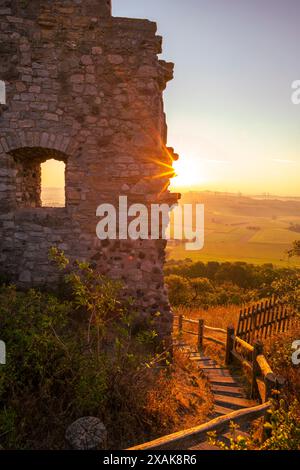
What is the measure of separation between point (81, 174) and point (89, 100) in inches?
57.8

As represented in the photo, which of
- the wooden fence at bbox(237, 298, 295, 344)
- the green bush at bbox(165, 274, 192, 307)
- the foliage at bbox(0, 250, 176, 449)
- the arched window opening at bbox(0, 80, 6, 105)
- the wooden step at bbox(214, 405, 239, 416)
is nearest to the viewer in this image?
the foliage at bbox(0, 250, 176, 449)


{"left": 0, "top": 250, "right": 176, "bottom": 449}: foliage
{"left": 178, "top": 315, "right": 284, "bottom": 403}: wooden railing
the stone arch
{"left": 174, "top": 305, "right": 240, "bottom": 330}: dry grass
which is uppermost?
the stone arch

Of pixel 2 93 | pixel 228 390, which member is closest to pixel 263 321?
pixel 228 390

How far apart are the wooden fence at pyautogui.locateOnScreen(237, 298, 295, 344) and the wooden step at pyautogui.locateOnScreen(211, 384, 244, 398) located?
2416 millimetres

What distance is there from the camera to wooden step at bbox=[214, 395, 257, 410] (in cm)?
629

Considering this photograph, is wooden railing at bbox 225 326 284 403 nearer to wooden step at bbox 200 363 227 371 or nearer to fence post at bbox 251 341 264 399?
fence post at bbox 251 341 264 399

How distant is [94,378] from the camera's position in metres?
4.48

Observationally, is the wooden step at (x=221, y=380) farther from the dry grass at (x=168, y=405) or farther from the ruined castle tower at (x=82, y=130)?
the ruined castle tower at (x=82, y=130)

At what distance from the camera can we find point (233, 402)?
21.0ft

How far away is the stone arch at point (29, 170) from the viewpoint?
699cm

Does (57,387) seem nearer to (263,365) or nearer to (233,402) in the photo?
(233,402)

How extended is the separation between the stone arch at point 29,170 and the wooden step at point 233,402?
5548 mm

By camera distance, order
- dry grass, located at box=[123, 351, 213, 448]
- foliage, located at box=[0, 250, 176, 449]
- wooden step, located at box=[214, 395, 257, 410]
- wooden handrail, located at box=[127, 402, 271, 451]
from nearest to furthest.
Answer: wooden handrail, located at box=[127, 402, 271, 451] < foliage, located at box=[0, 250, 176, 449] < dry grass, located at box=[123, 351, 213, 448] < wooden step, located at box=[214, 395, 257, 410]

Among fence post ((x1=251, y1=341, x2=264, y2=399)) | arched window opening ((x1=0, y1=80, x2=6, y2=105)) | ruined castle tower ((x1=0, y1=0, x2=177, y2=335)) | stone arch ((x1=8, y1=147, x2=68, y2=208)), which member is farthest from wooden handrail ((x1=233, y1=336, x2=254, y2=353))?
arched window opening ((x1=0, y1=80, x2=6, y2=105))
